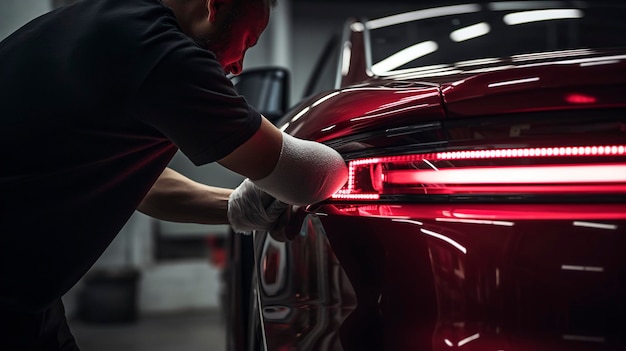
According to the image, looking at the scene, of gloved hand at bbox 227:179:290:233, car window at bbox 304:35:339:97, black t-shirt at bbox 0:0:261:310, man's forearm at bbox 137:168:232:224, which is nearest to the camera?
black t-shirt at bbox 0:0:261:310

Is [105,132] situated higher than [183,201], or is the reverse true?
[105,132]

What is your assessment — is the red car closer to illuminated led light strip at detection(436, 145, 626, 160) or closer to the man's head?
illuminated led light strip at detection(436, 145, 626, 160)

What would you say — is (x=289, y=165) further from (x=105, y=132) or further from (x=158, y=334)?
(x=158, y=334)

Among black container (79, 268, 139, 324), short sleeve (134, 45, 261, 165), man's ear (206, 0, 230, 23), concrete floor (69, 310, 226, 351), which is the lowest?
concrete floor (69, 310, 226, 351)

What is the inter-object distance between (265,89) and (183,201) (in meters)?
0.60

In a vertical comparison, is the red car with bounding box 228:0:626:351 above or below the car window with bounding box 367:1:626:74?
below

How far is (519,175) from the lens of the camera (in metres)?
1.03

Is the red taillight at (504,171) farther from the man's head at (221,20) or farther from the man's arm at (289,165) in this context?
the man's head at (221,20)

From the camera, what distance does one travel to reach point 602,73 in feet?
3.31

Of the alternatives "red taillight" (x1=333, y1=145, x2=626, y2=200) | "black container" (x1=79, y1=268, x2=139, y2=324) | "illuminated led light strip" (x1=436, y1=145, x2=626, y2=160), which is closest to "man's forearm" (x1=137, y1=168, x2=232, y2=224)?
"red taillight" (x1=333, y1=145, x2=626, y2=200)

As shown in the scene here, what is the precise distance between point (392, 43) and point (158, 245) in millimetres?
5971

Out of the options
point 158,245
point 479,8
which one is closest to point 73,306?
point 158,245

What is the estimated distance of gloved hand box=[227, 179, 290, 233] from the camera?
138 centimetres

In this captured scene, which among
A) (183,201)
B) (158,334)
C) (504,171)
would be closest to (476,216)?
(504,171)
